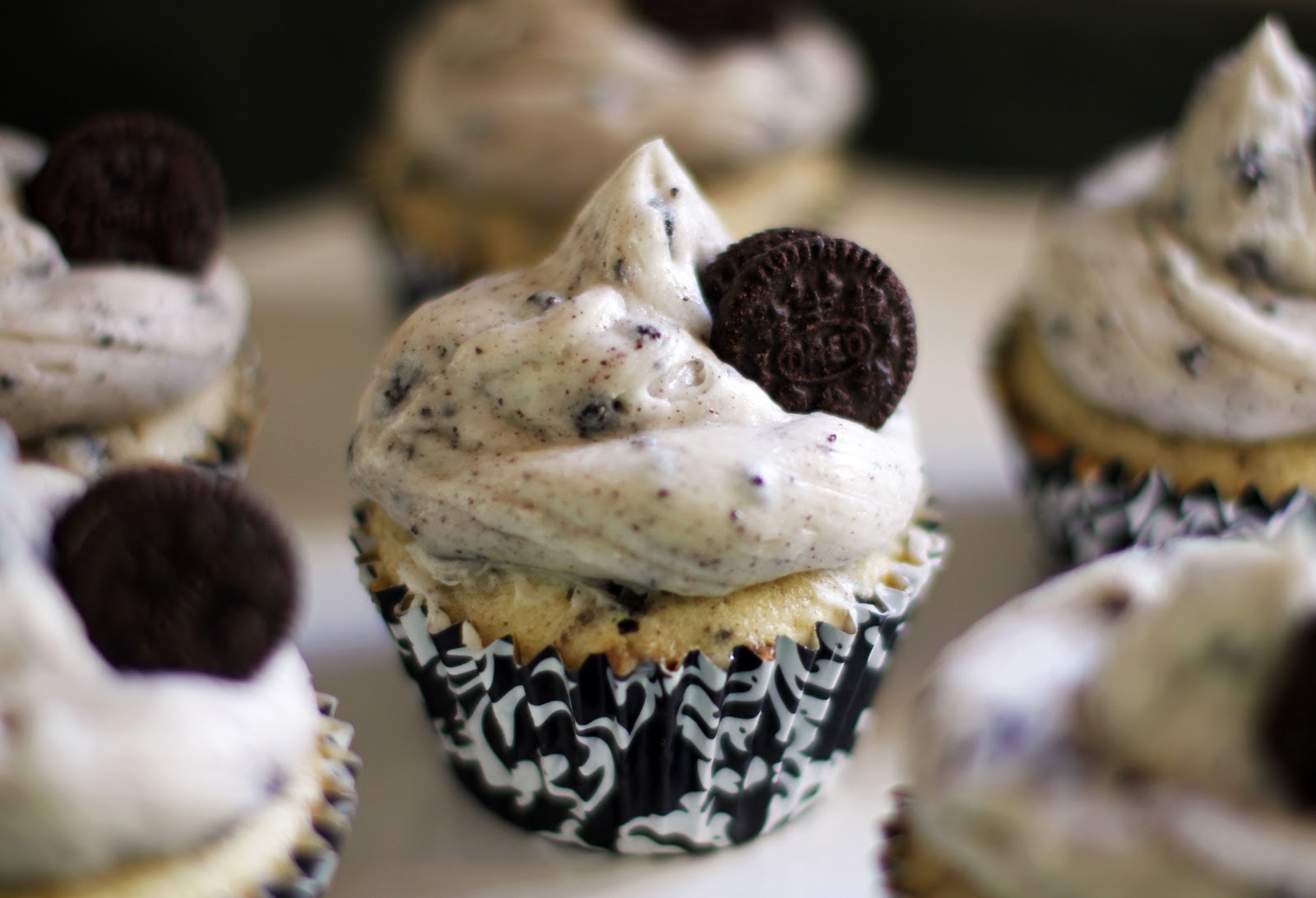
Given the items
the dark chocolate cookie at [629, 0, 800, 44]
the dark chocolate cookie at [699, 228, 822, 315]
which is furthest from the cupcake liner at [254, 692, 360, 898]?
the dark chocolate cookie at [629, 0, 800, 44]

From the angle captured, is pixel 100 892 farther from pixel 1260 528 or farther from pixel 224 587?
pixel 1260 528

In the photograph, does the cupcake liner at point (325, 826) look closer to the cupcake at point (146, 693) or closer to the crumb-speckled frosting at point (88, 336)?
the cupcake at point (146, 693)

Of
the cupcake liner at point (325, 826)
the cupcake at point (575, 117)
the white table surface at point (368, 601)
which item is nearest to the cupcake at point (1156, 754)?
the white table surface at point (368, 601)

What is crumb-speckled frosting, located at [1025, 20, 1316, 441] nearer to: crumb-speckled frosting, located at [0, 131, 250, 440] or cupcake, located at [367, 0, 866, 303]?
cupcake, located at [367, 0, 866, 303]

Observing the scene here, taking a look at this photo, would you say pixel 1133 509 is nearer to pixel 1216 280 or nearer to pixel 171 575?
pixel 1216 280

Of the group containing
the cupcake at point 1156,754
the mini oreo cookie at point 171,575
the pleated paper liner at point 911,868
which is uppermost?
the cupcake at point 1156,754

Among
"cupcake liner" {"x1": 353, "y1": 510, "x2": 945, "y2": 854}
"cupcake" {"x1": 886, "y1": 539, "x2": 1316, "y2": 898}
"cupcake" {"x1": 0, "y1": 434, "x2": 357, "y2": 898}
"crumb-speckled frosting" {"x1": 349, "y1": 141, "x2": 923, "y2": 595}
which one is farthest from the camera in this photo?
"cupcake liner" {"x1": 353, "y1": 510, "x2": 945, "y2": 854}

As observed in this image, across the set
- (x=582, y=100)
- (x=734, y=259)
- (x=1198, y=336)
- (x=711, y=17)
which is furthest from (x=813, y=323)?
(x=711, y=17)
